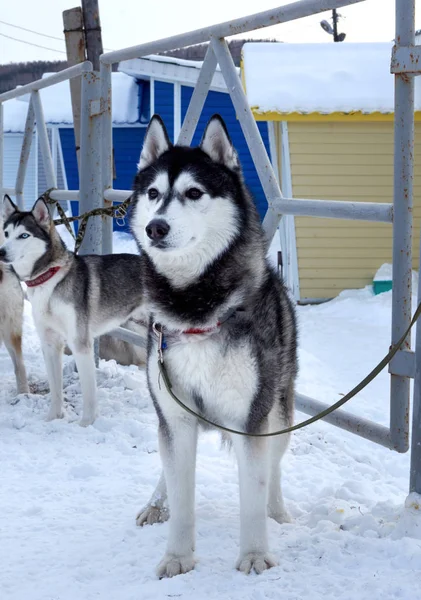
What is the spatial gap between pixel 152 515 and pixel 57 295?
7.02 ft

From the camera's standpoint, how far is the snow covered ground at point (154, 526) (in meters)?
2.28

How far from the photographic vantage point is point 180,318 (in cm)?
239

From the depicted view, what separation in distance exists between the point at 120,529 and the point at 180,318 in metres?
1.00

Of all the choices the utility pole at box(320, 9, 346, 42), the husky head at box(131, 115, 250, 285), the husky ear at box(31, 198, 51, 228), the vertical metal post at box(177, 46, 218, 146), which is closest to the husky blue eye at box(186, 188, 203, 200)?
the husky head at box(131, 115, 250, 285)

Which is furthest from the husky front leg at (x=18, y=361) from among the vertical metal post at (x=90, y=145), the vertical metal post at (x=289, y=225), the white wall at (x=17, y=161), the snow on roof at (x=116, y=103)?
the white wall at (x=17, y=161)

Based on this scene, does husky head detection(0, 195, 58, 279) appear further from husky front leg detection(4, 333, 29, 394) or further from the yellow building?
the yellow building

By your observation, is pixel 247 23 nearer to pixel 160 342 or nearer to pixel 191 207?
pixel 191 207

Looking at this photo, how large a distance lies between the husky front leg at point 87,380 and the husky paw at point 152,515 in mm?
1713

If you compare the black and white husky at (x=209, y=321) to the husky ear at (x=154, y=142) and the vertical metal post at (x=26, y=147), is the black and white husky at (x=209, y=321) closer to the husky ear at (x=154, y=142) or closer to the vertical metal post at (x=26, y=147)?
the husky ear at (x=154, y=142)

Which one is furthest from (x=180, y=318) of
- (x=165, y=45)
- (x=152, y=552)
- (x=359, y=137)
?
(x=359, y=137)

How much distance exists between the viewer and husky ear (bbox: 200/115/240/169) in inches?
98.0

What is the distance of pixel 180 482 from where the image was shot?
2.48 m

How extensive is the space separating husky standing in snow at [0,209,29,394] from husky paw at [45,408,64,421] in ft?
1.97

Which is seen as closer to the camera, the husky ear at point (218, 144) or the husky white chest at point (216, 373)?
the husky white chest at point (216, 373)
